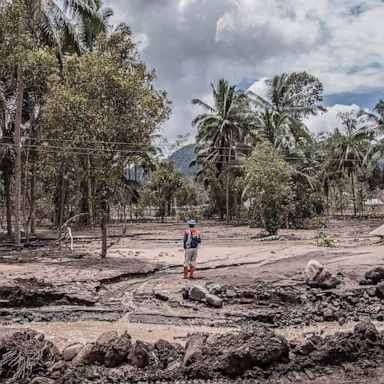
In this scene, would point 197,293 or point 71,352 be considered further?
point 197,293

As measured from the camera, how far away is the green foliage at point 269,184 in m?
27.0

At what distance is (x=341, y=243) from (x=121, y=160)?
37.2ft

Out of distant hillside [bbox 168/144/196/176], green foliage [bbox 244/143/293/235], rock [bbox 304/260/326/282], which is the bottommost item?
rock [bbox 304/260/326/282]

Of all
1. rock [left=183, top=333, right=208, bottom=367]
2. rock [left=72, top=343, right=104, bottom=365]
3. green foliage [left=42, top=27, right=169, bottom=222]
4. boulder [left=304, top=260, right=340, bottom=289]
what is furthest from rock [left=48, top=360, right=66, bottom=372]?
green foliage [left=42, top=27, right=169, bottom=222]

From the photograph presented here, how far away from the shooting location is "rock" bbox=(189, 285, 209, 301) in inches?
443

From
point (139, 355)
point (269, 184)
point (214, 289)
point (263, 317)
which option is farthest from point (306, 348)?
point (269, 184)

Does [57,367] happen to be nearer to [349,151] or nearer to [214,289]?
[214,289]

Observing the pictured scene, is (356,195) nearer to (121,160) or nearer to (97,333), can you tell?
(121,160)

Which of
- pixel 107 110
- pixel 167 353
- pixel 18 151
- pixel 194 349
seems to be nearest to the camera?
pixel 194 349

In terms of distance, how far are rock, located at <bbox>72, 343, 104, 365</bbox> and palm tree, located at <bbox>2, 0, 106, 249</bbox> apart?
13.7m

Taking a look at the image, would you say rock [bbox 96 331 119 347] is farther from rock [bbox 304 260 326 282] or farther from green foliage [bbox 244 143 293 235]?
green foliage [bbox 244 143 293 235]

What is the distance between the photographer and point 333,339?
749cm

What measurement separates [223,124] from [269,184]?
14630mm

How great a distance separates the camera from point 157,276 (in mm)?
14461
